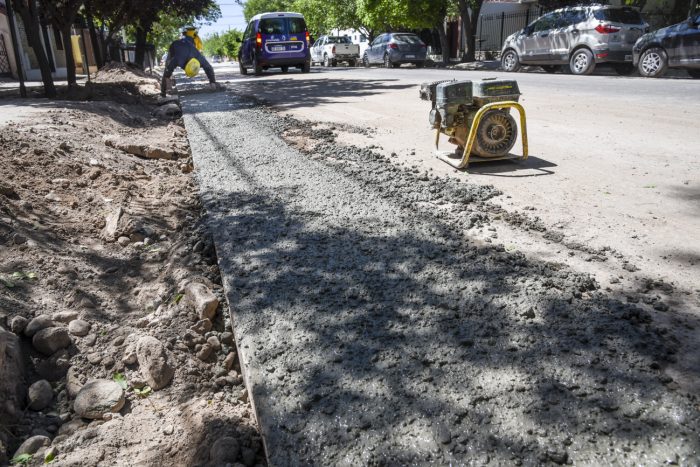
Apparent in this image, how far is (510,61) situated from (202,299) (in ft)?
59.7

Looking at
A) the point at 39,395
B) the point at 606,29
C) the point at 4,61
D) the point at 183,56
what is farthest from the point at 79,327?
the point at 4,61

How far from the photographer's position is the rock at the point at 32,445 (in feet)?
6.93

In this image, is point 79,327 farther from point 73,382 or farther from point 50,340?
point 73,382

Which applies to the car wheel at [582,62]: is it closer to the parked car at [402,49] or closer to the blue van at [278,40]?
the blue van at [278,40]

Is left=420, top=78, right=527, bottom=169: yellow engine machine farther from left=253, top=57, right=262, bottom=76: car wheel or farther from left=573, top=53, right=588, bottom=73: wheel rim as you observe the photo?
left=253, top=57, right=262, bottom=76: car wheel

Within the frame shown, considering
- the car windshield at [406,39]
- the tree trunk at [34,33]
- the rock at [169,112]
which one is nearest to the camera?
the rock at [169,112]

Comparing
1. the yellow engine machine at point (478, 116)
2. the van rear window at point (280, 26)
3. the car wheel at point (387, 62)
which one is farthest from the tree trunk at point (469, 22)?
the yellow engine machine at point (478, 116)

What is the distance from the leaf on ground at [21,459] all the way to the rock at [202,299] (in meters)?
1.07

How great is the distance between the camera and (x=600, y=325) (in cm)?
251

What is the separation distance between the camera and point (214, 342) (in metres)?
2.81

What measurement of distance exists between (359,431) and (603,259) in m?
2.02

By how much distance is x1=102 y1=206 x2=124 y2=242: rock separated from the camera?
4.27 m

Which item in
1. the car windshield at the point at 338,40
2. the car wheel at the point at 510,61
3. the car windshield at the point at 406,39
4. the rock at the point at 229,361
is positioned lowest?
the rock at the point at 229,361

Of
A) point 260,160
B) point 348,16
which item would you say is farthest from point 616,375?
point 348,16
